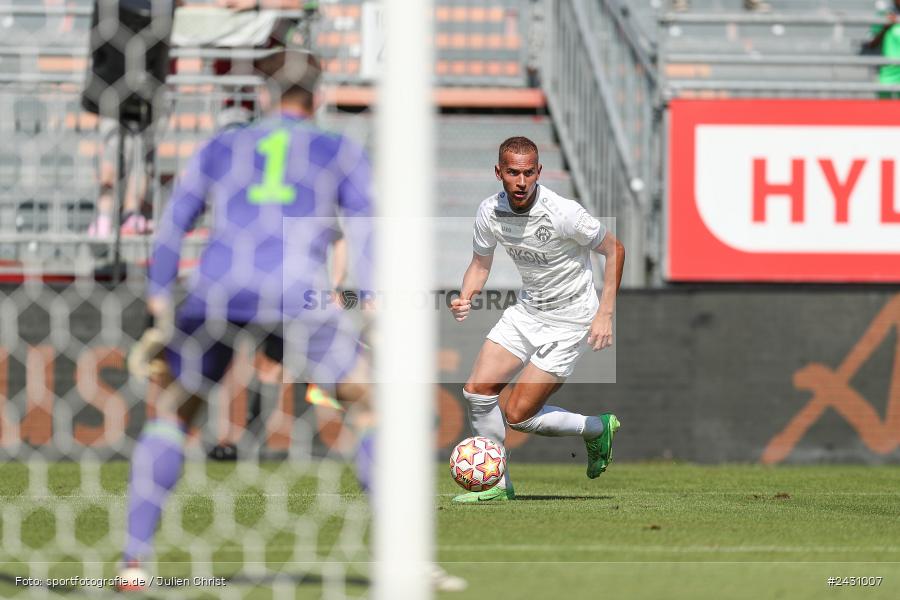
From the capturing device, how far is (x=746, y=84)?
36.8 feet

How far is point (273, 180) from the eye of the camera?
4.28m

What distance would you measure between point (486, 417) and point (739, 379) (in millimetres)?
3834

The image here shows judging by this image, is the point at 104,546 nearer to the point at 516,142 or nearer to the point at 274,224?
the point at 274,224

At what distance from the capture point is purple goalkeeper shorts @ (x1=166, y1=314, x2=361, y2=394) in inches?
Answer: 164

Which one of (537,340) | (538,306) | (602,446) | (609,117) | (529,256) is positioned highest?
(609,117)

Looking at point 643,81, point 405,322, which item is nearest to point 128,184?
point 643,81

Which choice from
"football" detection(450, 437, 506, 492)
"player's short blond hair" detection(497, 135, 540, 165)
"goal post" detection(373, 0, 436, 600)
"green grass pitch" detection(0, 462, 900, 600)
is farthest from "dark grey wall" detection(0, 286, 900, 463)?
"goal post" detection(373, 0, 436, 600)

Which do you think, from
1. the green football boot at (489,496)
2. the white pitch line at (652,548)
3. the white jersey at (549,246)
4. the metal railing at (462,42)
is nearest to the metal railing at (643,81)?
the metal railing at (462,42)

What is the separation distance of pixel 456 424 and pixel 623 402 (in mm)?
1208

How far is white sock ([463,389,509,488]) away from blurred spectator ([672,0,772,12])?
743 cm

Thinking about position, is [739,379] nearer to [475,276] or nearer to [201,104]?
[475,276]

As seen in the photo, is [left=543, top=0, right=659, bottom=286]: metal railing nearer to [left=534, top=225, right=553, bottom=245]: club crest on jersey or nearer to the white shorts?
the white shorts

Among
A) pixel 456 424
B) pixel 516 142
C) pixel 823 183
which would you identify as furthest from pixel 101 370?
pixel 823 183

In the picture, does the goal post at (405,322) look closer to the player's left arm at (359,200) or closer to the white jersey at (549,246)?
the player's left arm at (359,200)
